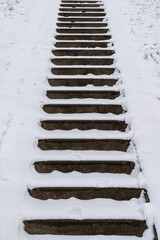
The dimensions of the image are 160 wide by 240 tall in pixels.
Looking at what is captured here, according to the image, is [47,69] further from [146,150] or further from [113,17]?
[113,17]

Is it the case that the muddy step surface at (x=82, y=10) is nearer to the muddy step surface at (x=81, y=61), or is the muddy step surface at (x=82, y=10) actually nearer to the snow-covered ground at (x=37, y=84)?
the snow-covered ground at (x=37, y=84)

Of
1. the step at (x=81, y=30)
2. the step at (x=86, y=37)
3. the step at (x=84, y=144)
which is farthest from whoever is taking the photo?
the step at (x=81, y=30)

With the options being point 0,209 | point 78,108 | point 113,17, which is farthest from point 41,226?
point 113,17

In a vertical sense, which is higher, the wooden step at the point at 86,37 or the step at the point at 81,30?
the step at the point at 81,30

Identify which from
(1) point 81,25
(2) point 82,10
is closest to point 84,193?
Result: (1) point 81,25

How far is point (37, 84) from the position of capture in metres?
4.72

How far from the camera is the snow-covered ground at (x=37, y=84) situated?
3053 mm

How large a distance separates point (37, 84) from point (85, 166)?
6.23 feet

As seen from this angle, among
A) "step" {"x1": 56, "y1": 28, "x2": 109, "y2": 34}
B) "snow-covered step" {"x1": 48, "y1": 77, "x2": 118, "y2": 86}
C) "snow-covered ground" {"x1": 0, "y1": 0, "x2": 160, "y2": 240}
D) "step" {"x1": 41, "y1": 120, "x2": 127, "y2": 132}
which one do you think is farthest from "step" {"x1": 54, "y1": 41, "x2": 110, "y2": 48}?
"step" {"x1": 41, "y1": 120, "x2": 127, "y2": 132}

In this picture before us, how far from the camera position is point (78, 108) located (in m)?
4.21

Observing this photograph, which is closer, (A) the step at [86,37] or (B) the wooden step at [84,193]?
(B) the wooden step at [84,193]

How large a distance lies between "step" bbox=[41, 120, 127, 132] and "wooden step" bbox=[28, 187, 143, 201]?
1.07 metres

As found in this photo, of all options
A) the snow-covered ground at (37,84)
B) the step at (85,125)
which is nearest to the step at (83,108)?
the snow-covered ground at (37,84)

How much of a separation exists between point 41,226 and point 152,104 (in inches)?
94.5
